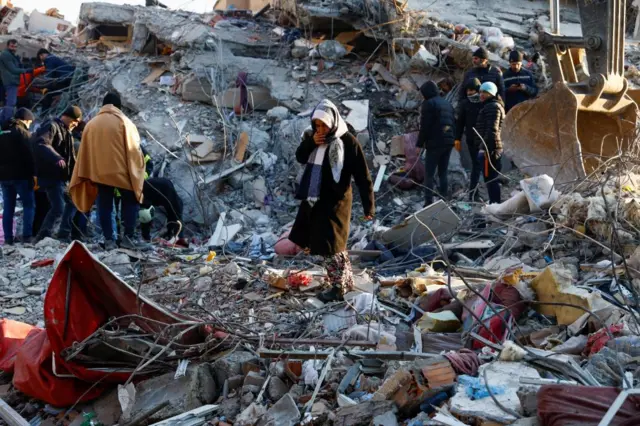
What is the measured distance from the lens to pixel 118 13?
1530 cm

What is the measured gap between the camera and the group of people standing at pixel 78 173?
24.4 feet

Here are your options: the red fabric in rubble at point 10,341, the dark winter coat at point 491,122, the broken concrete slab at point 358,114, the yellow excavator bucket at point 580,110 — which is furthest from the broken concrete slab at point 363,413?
the broken concrete slab at point 358,114

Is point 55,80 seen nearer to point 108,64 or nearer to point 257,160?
point 108,64

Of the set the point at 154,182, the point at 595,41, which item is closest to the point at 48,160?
the point at 154,182

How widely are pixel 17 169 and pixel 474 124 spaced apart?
5044 mm

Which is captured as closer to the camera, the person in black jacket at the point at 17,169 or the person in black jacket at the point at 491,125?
the person in black jacket at the point at 17,169

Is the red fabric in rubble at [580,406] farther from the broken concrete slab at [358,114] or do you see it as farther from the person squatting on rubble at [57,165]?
the broken concrete slab at [358,114]

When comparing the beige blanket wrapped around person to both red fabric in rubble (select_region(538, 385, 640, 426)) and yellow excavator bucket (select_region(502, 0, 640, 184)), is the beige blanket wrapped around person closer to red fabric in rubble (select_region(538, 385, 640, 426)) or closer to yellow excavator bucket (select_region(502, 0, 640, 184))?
yellow excavator bucket (select_region(502, 0, 640, 184))

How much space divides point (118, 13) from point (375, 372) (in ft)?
42.8

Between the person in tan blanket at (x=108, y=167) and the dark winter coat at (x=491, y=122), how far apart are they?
11.9 ft

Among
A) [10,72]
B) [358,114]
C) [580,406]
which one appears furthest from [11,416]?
[10,72]

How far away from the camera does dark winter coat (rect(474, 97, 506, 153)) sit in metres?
8.27

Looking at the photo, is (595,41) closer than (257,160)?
Yes

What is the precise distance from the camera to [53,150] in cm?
791
